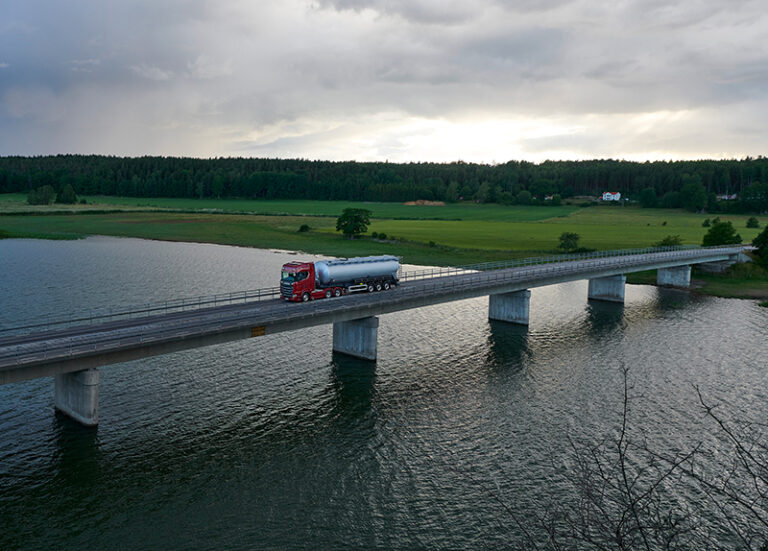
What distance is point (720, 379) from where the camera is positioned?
48219mm

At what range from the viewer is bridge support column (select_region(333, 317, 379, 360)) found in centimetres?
5100

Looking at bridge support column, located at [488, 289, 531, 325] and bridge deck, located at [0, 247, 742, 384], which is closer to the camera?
bridge deck, located at [0, 247, 742, 384]

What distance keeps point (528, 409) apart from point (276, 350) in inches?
896

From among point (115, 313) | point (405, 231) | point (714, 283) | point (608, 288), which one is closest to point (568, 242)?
point (714, 283)

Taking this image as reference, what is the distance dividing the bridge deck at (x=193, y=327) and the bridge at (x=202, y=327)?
0.06m

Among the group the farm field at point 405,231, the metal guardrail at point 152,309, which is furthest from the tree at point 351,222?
the metal guardrail at point 152,309

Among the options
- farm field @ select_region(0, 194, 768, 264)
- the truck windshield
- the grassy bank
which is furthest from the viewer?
→ farm field @ select_region(0, 194, 768, 264)

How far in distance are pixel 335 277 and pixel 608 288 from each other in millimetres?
47900

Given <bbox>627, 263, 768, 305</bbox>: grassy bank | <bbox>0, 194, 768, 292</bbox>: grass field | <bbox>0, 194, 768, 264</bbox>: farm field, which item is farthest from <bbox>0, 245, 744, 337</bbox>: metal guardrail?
<bbox>0, 194, 768, 292</bbox>: grass field

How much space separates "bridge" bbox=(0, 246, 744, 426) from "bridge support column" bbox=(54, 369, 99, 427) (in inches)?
2.3

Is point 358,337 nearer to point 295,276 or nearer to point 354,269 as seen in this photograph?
point 354,269

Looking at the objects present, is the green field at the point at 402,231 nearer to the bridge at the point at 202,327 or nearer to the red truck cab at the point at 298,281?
the bridge at the point at 202,327

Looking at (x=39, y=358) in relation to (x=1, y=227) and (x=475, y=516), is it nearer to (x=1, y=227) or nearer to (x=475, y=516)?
(x=475, y=516)

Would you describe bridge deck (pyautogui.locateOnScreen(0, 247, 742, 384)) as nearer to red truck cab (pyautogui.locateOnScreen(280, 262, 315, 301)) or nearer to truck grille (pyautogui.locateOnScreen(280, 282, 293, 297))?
truck grille (pyautogui.locateOnScreen(280, 282, 293, 297))
